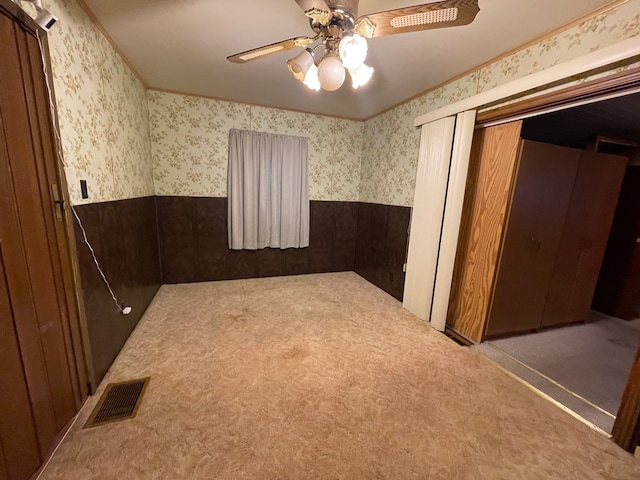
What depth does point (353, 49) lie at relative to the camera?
1.07 metres

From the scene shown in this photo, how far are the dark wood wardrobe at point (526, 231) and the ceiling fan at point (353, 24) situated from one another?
129cm

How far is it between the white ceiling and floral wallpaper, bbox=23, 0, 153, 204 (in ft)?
0.61

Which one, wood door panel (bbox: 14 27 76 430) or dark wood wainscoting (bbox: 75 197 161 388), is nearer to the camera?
wood door panel (bbox: 14 27 76 430)

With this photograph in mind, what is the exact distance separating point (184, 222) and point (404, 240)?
8.93 feet

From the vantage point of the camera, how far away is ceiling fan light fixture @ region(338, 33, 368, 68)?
1.06 meters

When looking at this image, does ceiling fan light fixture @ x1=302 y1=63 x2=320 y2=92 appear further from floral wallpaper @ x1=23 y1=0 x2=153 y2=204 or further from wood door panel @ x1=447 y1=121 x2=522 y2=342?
wood door panel @ x1=447 y1=121 x2=522 y2=342

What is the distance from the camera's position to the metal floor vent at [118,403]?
1325mm

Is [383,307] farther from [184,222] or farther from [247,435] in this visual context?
[184,222]

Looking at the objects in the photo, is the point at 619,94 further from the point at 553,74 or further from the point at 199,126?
the point at 199,126

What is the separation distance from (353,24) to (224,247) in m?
2.86

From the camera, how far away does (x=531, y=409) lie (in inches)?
58.7

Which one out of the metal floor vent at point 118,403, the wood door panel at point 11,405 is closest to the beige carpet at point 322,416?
the metal floor vent at point 118,403

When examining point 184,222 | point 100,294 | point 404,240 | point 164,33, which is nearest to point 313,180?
point 404,240

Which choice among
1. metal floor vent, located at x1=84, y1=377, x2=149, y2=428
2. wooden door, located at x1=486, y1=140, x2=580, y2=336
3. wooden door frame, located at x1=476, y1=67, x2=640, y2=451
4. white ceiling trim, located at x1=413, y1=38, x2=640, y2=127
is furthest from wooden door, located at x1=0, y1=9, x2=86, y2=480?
wooden door, located at x1=486, y1=140, x2=580, y2=336
